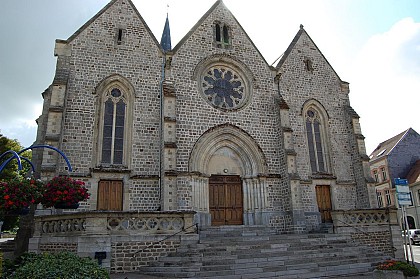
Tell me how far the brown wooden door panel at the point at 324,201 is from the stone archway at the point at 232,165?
3.75 meters

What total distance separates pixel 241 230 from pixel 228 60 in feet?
31.5

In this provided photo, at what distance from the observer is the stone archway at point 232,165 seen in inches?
656

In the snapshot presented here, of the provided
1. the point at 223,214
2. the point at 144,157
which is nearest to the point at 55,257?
the point at 144,157

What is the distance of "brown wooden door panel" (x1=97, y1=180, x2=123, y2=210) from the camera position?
50.1 ft

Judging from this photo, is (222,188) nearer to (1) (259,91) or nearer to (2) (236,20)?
(1) (259,91)

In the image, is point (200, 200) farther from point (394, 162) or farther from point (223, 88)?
point (394, 162)

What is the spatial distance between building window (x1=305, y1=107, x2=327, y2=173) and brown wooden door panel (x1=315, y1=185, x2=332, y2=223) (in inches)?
42.2

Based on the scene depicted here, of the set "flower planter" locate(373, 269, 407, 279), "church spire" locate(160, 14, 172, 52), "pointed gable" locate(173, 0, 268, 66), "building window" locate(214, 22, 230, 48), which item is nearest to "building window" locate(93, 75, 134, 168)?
"pointed gable" locate(173, 0, 268, 66)

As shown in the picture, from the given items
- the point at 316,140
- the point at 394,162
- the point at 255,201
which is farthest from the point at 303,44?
the point at 394,162

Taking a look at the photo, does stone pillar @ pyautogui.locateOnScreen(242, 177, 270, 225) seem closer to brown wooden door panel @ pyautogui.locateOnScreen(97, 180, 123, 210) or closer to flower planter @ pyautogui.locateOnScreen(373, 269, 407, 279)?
brown wooden door panel @ pyautogui.locateOnScreen(97, 180, 123, 210)

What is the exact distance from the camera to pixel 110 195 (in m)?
15.4

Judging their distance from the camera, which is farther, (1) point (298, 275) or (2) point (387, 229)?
(2) point (387, 229)

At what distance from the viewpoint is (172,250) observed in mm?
11711

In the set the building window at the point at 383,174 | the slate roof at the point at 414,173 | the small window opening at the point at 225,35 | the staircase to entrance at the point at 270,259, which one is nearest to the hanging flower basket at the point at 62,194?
the staircase to entrance at the point at 270,259
